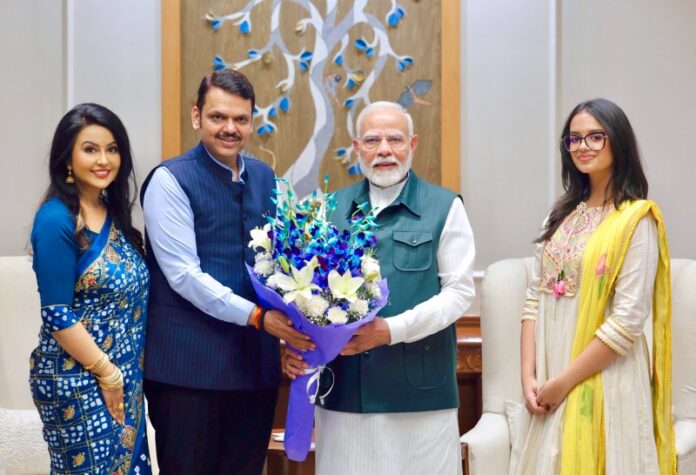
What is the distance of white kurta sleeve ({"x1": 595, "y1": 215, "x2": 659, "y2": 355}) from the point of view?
2457mm

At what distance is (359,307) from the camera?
7.23 feet

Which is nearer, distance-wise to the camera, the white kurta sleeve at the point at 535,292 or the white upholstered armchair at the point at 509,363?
the white kurta sleeve at the point at 535,292

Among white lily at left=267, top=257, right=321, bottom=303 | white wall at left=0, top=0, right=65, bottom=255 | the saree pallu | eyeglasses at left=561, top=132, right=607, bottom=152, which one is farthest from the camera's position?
white wall at left=0, top=0, right=65, bottom=255

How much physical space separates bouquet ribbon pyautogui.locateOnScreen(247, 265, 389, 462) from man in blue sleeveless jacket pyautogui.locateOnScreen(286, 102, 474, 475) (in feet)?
0.17

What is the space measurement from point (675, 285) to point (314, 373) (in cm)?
170

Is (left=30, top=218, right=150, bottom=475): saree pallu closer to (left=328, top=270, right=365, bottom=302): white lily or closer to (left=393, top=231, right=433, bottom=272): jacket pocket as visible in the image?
(left=328, top=270, right=365, bottom=302): white lily

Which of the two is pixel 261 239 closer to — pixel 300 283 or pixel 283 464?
pixel 300 283

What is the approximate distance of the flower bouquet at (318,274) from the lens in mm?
2180

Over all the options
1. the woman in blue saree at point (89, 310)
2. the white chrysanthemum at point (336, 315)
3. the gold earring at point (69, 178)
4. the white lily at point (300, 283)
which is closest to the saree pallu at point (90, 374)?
the woman in blue saree at point (89, 310)

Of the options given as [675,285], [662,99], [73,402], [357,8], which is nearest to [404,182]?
[73,402]

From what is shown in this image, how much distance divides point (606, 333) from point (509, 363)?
1.05 m

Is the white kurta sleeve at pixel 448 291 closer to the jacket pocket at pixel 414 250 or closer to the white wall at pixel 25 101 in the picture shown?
the jacket pocket at pixel 414 250

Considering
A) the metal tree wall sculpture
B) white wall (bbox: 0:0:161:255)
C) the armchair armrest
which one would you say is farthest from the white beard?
white wall (bbox: 0:0:161:255)

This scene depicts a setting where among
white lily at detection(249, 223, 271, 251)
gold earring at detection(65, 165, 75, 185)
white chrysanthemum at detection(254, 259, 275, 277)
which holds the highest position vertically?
gold earring at detection(65, 165, 75, 185)
